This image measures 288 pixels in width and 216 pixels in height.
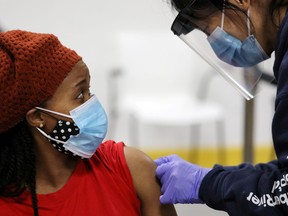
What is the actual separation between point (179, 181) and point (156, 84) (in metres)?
2.58

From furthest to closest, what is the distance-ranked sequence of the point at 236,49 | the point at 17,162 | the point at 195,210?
the point at 195,210, the point at 17,162, the point at 236,49

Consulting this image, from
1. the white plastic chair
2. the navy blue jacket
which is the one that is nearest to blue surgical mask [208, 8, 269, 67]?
the navy blue jacket

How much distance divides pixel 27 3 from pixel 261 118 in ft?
7.17

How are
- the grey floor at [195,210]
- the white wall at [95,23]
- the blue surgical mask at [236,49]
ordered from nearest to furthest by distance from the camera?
1. the blue surgical mask at [236,49]
2. the grey floor at [195,210]
3. the white wall at [95,23]

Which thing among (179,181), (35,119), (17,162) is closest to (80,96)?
(35,119)

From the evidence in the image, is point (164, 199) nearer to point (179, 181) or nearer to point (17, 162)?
point (179, 181)

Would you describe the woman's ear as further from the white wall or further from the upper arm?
the white wall

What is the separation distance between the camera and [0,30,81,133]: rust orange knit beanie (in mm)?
1461

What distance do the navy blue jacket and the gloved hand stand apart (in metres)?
0.08

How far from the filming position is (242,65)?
157 centimetres

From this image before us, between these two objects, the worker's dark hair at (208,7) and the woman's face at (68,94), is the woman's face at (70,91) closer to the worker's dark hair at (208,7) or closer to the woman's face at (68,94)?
the woman's face at (68,94)

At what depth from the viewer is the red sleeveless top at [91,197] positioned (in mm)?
1571

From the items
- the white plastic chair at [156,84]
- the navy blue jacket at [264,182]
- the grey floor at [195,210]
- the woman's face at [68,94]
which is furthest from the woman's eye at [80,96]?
the white plastic chair at [156,84]

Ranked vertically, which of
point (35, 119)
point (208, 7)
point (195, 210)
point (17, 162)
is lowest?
point (195, 210)
